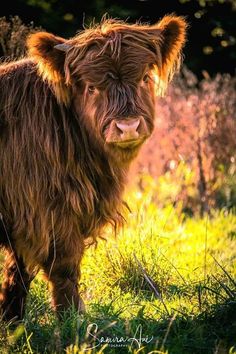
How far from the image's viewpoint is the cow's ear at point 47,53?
16.5ft

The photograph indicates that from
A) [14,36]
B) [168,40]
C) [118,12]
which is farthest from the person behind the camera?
[118,12]

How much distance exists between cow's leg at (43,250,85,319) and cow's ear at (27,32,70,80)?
111 centimetres

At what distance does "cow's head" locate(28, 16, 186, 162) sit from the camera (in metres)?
4.81

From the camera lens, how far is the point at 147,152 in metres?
10.2

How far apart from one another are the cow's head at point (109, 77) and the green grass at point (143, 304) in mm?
859

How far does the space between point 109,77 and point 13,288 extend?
4.87 feet

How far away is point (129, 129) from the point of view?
15.4 ft

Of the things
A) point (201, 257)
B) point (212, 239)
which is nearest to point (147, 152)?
point (212, 239)

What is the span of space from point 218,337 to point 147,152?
5684 mm

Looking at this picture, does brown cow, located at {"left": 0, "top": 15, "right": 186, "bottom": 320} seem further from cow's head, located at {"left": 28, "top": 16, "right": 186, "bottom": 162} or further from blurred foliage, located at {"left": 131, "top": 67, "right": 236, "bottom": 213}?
blurred foliage, located at {"left": 131, "top": 67, "right": 236, "bottom": 213}
